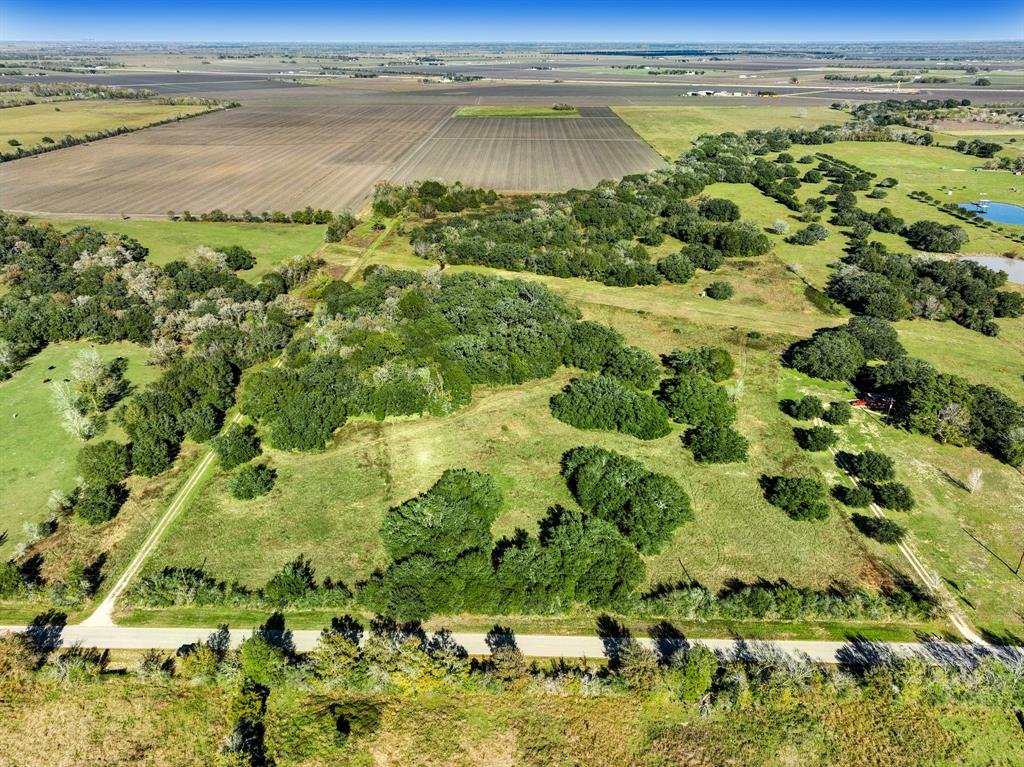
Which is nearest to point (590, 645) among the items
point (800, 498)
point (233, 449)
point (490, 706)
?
point (490, 706)

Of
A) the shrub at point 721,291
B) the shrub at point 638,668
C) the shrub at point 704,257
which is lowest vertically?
the shrub at point 638,668

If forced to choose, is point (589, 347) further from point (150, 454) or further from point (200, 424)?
point (150, 454)

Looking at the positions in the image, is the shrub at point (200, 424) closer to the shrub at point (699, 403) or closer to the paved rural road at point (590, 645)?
the paved rural road at point (590, 645)

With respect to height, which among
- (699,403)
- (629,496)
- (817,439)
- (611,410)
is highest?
(699,403)

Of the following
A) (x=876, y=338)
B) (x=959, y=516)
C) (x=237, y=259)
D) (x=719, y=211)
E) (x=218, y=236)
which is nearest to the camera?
(x=959, y=516)

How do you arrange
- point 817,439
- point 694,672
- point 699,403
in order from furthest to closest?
point 699,403
point 817,439
point 694,672

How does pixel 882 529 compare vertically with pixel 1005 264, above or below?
below

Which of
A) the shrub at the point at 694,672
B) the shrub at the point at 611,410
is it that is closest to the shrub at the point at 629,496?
the shrub at the point at 611,410

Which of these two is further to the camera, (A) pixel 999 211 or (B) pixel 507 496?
(A) pixel 999 211
